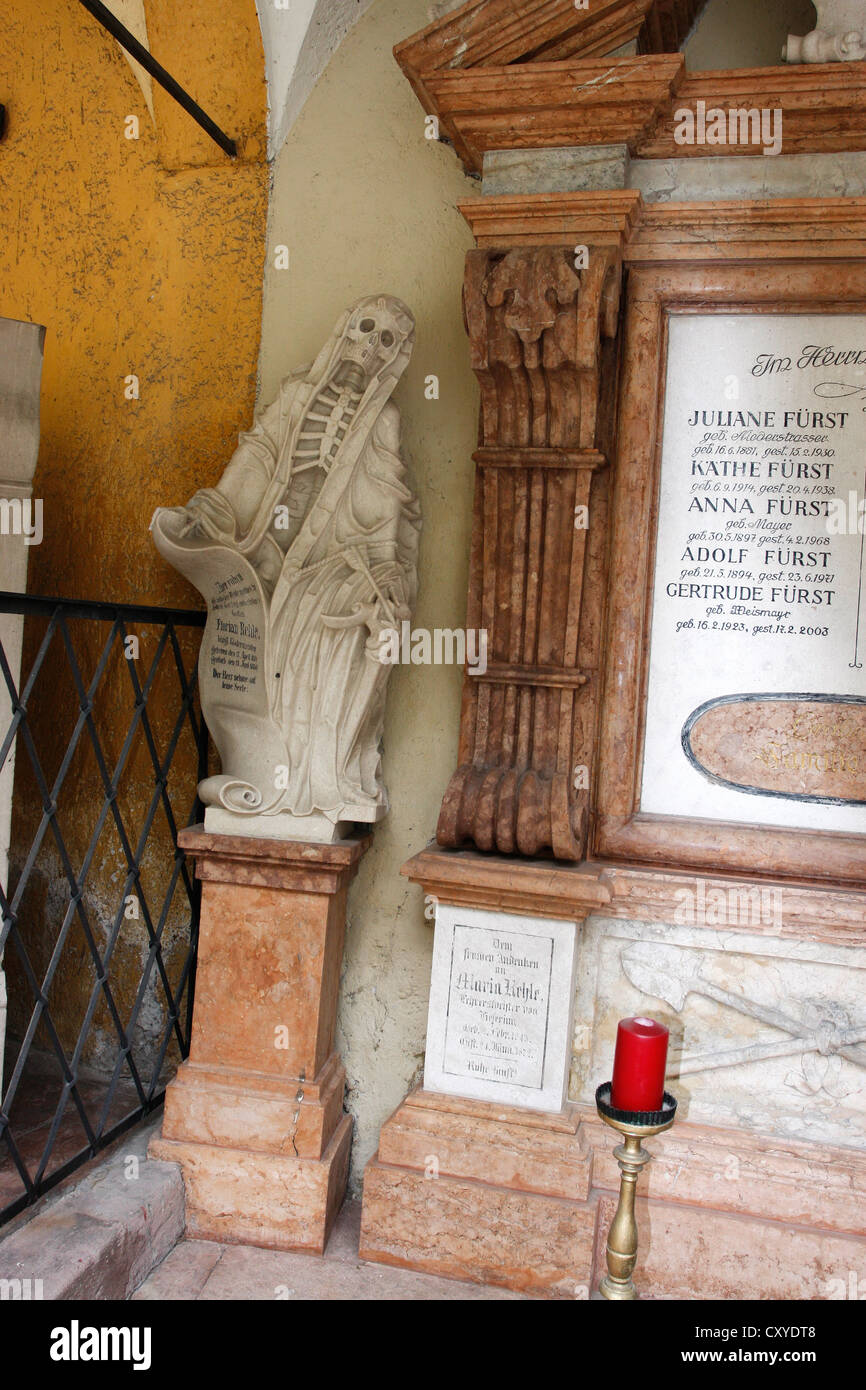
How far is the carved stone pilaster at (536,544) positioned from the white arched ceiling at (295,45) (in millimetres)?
1081

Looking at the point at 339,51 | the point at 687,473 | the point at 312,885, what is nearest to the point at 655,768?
the point at 687,473

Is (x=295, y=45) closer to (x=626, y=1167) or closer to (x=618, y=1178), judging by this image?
(x=626, y=1167)

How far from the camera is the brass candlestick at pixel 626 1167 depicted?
6.43ft

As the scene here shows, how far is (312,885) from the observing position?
278 centimetres

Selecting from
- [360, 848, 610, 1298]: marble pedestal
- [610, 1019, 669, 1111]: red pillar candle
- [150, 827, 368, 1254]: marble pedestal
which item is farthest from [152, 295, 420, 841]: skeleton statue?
[610, 1019, 669, 1111]: red pillar candle

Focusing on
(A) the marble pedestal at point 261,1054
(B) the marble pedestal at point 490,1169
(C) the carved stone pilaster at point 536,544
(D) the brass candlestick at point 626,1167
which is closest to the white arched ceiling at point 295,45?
(C) the carved stone pilaster at point 536,544

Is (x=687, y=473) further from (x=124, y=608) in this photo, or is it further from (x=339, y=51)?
(x=339, y=51)

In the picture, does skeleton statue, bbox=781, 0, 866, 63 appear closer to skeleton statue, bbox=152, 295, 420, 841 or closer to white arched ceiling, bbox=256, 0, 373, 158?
skeleton statue, bbox=152, 295, 420, 841

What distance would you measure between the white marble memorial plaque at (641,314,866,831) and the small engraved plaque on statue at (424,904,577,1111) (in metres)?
0.47

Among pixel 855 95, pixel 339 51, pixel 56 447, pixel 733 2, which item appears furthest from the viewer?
pixel 56 447

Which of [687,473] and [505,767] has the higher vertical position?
[687,473]

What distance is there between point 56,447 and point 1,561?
94 centimetres

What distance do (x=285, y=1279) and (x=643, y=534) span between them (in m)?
2.03

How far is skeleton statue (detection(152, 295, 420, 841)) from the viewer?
2805 mm
